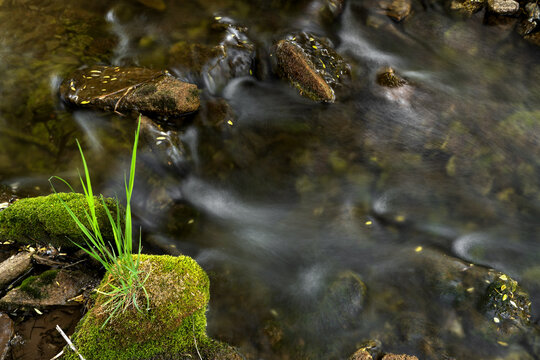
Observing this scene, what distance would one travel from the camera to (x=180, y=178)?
4.48 m

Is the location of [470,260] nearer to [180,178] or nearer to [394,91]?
[394,91]

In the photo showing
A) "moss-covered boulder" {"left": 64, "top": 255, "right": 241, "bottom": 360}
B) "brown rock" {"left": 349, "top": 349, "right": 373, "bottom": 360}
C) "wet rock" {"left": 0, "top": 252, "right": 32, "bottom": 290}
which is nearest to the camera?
"moss-covered boulder" {"left": 64, "top": 255, "right": 241, "bottom": 360}

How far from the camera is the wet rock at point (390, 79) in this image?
214 inches

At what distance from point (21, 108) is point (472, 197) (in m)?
5.93

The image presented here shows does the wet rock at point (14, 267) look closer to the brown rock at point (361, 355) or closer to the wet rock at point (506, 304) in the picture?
the brown rock at point (361, 355)

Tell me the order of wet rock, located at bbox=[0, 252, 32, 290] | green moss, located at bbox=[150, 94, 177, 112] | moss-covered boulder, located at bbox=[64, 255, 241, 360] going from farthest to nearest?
green moss, located at bbox=[150, 94, 177, 112]
wet rock, located at bbox=[0, 252, 32, 290]
moss-covered boulder, located at bbox=[64, 255, 241, 360]

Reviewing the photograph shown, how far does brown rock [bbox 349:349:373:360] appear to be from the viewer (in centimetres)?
319

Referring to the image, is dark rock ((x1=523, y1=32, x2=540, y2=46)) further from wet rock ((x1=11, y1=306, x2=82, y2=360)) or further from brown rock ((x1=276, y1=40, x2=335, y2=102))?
wet rock ((x1=11, y1=306, x2=82, y2=360))

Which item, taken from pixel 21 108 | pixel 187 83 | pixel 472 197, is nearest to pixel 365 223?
pixel 472 197

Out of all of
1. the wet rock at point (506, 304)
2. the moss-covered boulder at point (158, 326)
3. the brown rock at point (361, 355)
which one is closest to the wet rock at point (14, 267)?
the moss-covered boulder at point (158, 326)

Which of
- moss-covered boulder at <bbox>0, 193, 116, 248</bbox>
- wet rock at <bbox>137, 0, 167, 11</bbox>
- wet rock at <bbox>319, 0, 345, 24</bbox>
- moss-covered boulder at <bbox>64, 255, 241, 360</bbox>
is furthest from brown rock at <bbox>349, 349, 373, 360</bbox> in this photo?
wet rock at <bbox>137, 0, 167, 11</bbox>

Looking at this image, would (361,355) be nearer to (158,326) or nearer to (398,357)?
(398,357)

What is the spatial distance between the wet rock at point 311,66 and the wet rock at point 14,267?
3.84m

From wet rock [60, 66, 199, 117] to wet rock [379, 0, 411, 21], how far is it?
12.4ft
